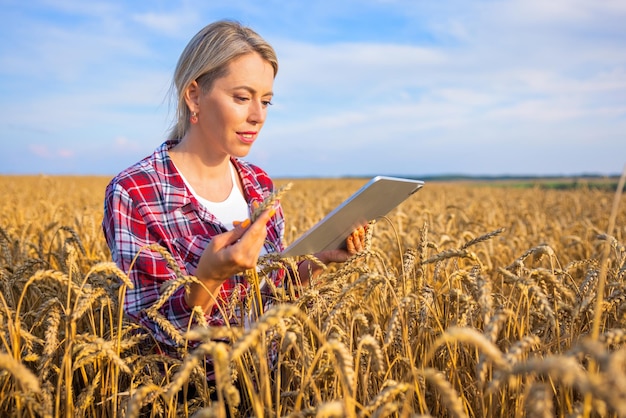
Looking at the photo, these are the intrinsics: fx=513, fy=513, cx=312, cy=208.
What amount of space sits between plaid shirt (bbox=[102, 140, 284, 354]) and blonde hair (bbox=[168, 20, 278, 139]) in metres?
0.36

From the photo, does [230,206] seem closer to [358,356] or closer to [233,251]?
[233,251]

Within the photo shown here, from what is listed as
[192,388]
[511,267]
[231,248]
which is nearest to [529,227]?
[511,267]

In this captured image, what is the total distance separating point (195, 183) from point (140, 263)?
559 mm

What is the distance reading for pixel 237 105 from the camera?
2.24 meters

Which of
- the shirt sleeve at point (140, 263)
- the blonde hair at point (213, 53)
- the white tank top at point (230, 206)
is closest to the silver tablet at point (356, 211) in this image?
the shirt sleeve at point (140, 263)

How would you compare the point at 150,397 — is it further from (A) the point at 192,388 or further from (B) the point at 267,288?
(B) the point at 267,288

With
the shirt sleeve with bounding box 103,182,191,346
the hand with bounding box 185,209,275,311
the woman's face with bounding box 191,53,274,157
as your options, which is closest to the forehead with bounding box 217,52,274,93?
the woman's face with bounding box 191,53,274,157

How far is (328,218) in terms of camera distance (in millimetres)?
1667

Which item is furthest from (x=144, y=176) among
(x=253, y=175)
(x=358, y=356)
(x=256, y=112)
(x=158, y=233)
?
(x=358, y=356)

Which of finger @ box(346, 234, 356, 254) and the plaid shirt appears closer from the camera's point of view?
the plaid shirt

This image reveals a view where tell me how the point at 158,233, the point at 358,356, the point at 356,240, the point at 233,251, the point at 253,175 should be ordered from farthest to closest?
1. the point at 253,175
2. the point at 356,240
3. the point at 158,233
4. the point at 233,251
5. the point at 358,356

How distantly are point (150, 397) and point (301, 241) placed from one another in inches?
26.7

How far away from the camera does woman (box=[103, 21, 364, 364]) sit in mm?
2076

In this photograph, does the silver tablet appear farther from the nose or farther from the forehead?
the forehead
